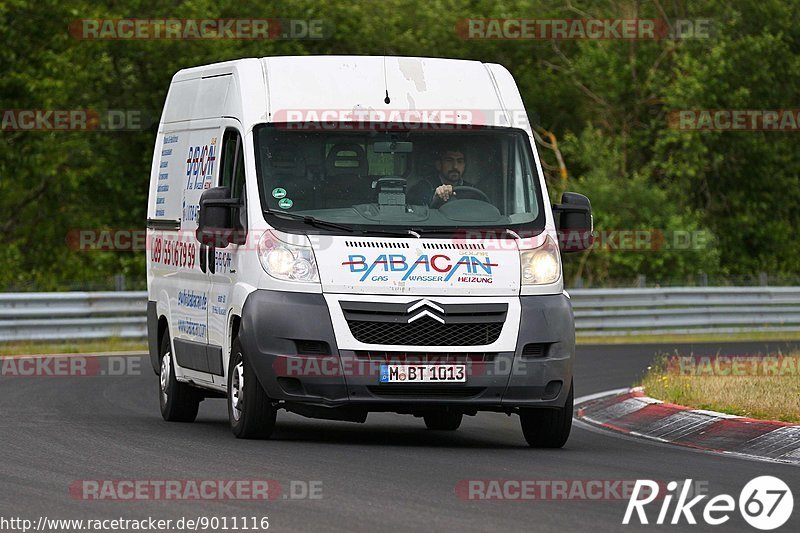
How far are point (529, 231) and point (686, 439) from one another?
2.05 meters

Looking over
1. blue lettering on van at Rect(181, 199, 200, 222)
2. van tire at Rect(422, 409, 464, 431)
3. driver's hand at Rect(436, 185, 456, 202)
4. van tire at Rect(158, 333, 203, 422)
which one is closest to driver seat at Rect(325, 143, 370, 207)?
driver's hand at Rect(436, 185, 456, 202)

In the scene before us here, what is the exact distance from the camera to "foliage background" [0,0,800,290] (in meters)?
36.8

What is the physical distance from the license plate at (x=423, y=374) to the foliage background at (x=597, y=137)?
74.5 feet

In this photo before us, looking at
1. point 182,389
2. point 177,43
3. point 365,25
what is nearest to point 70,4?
point 177,43

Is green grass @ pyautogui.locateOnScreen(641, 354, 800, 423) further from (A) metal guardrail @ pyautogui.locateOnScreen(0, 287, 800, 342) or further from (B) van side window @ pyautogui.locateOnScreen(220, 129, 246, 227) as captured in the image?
(A) metal guardrail @ pyautogui.locateOnScreen(0, 287, 800, 342)

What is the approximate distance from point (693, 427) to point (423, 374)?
2.61 metres

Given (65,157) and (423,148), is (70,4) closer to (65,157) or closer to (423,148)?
(65,157)

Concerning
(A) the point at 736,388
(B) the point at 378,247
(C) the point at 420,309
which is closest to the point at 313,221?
(B) the point at 378,247

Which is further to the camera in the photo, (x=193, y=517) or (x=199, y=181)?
→ (x=199, y=181)

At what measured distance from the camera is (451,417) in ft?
48.2

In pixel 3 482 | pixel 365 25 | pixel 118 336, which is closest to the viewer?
pixel 3 482

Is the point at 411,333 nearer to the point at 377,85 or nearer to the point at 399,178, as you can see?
the point at 399,178

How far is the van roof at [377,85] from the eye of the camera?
13.1 m

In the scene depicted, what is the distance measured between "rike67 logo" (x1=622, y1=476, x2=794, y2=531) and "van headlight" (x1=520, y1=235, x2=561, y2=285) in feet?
8.21
